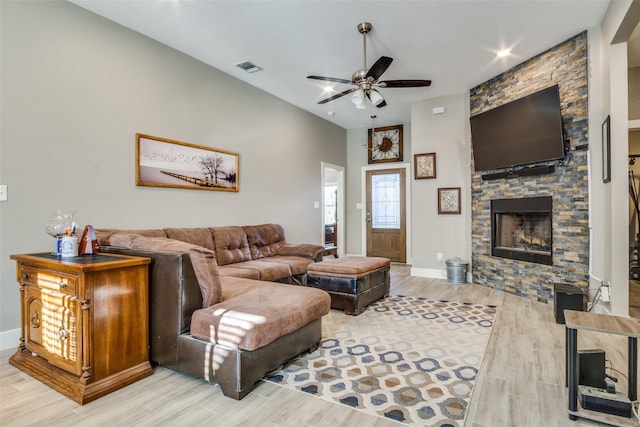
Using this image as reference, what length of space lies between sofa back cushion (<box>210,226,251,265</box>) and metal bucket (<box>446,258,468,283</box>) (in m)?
2.99

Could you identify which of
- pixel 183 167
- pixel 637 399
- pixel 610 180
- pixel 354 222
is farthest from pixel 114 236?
pixel 354 222

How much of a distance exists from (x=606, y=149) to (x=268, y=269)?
347 cm

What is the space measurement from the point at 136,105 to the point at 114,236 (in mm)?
1618

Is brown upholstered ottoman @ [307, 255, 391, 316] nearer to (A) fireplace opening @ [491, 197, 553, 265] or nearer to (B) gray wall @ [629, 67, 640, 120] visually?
(A) fireplace opening @ [491, 197, 553, 265]

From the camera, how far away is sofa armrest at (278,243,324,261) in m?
4.58

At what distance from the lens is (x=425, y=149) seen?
5516mm

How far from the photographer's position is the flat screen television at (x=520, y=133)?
371 cm

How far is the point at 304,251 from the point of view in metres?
4.63

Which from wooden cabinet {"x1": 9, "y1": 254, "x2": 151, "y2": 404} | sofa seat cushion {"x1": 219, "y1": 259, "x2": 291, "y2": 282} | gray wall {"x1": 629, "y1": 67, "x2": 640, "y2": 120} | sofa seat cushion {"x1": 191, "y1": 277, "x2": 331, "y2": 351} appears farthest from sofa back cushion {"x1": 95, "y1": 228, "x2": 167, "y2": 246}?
gray wall {"x1": 629, "y1": 67, "x2": 640, "y2": 120}

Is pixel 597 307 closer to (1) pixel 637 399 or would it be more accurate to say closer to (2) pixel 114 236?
(1) pixel 637 399

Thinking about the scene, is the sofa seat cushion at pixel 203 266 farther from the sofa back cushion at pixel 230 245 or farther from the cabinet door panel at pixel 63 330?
the sofa back cushion at pixel 230 245

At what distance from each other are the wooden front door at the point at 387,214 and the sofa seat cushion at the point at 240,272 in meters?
4.21

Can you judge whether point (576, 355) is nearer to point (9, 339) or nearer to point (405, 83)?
point (405, 83)

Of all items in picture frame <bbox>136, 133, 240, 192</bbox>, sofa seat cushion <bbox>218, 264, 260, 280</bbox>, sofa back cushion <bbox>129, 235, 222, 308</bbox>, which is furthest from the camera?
picture frame <bbox>136, 133, 240, 192</bbox>
